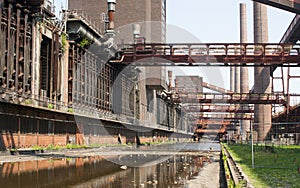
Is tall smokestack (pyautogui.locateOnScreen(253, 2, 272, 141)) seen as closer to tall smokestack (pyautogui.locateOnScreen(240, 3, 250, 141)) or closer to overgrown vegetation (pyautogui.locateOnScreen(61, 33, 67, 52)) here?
tall smokestack (pyautogui.locateOnScreen(240, 3, 250, 141))

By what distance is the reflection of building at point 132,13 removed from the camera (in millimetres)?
67625

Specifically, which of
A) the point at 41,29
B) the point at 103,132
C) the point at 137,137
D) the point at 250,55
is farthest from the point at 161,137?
the point at 41,29

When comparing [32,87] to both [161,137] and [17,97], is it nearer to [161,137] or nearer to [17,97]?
[17,97]

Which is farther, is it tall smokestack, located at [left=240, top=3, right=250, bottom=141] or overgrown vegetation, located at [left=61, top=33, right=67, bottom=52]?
tall smokestack, located at [left=240, top=3, right=250, bottom=141]

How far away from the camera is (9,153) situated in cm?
2314

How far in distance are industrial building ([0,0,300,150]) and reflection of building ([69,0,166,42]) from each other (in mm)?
461

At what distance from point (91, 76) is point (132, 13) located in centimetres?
2952

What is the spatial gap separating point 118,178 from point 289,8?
34.1ft

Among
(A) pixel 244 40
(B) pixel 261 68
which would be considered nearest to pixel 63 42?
(B) pixel 261 68

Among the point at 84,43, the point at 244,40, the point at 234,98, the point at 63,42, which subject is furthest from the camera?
the point at 244,40

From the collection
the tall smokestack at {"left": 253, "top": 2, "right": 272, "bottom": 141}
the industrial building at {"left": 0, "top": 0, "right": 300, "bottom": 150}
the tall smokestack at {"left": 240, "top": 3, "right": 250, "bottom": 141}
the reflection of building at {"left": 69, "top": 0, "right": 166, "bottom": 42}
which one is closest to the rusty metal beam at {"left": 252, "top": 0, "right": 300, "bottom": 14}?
the industrial building at {"left": 0, "top": 0, "right": 300, "bottom": 150}

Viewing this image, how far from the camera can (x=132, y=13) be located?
68125mm

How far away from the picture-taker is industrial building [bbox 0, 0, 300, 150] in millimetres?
25281

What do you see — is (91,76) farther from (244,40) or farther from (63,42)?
(244,40)
